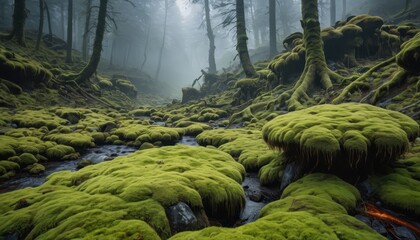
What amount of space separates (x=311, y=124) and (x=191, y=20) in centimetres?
10427

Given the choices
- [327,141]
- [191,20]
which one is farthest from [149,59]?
[327,141]

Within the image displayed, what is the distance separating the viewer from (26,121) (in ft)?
43.1

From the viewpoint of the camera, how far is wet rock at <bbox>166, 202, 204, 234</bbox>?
4293mm

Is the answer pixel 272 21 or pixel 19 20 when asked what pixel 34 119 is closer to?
pixel 19 20

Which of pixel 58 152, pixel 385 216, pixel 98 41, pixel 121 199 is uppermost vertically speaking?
pixel 98 41

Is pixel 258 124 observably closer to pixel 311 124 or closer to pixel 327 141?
pixel 311 124

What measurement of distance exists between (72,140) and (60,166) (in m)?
2.39

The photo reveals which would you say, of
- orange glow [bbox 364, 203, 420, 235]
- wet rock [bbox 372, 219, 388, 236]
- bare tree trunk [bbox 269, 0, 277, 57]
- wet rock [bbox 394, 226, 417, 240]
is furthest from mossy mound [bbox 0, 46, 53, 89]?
bare tree trunk [bbox 269, 0, 277, 57]

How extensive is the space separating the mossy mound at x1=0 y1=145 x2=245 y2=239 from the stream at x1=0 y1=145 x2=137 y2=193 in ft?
4.37

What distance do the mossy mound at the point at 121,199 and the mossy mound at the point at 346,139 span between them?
178cm

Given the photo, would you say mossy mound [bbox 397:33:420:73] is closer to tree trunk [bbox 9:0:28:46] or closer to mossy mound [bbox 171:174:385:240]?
mossy mound [bbox 171:174:385:240]

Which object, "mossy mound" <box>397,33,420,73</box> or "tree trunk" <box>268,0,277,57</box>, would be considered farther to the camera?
"tree trunk" <box>268,0,277,57</box>

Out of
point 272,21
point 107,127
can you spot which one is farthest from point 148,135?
point 272,21

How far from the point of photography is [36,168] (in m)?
8.48
